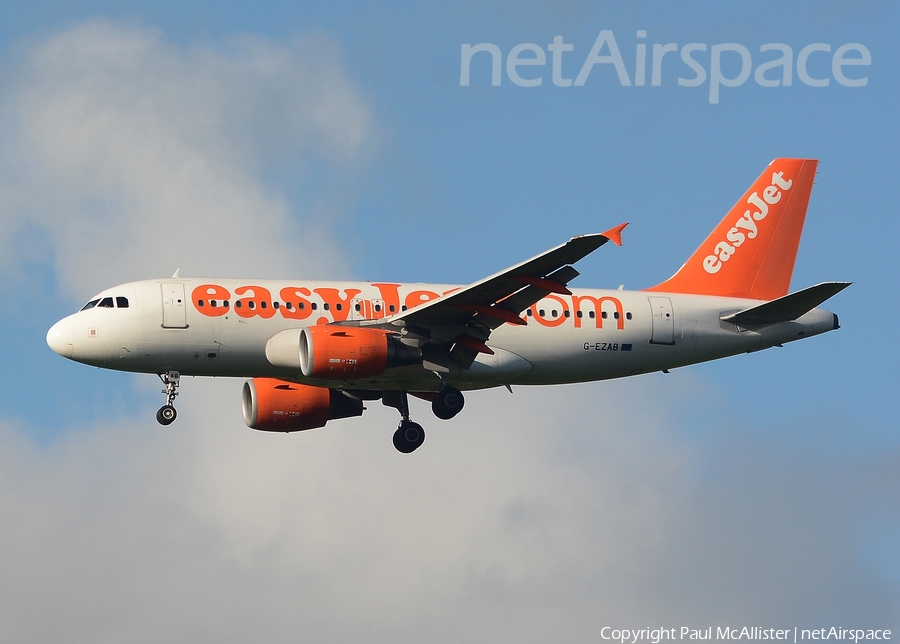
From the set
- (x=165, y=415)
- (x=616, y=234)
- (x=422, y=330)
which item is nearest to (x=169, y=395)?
(x=165, y=415)

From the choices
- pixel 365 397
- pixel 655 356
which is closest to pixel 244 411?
pixel 365 397

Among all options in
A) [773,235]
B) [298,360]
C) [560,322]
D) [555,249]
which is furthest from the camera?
[773,235]

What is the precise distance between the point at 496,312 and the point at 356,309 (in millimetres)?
4850

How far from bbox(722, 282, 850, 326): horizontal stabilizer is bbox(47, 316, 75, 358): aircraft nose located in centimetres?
2092

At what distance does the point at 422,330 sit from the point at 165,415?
325 inches

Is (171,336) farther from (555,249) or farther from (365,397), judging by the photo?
(555,249)

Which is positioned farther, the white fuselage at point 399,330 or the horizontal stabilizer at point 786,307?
the horizontal stabilizer at point 786,307

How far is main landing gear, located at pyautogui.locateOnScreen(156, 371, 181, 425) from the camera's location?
45.6 metres

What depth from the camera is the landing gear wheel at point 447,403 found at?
4612 cm

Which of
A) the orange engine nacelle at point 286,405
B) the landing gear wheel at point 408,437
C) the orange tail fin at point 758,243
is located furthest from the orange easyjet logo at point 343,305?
the landing gear wheel at point 408,437

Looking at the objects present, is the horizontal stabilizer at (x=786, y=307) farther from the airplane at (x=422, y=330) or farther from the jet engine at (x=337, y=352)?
the jet engine at (x=337, y=352)

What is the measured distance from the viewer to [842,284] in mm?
44656

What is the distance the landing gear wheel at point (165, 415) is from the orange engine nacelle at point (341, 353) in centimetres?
475

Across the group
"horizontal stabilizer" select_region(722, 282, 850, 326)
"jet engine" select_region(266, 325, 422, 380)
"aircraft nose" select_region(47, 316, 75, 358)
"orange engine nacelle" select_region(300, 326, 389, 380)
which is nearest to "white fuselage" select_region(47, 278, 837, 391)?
"aircraft nose" select_region(47, 316, 75, 358)
